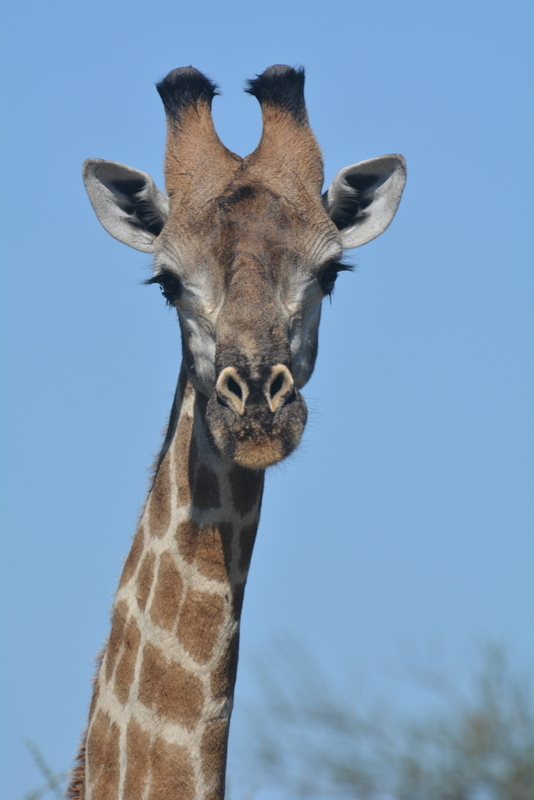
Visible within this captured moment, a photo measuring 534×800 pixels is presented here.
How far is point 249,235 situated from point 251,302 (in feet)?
1.57

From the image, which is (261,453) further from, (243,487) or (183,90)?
(183,90)

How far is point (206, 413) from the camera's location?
5.91 metres

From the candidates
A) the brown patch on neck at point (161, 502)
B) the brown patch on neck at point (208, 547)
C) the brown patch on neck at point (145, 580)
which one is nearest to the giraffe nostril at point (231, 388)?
the brown patch on neck at point (208, 547)

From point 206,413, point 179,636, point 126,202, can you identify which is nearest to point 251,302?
point 206,413

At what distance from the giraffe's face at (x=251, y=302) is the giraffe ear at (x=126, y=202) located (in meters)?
0.26

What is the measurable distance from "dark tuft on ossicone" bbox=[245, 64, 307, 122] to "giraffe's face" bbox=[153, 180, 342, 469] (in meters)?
0.68

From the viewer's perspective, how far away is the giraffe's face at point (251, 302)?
18.5ft

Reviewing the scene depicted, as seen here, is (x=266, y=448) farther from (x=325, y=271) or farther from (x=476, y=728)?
(x=476, y=728)

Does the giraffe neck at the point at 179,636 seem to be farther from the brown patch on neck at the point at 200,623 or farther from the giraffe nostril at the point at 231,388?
the giraffe nostril at the point at 231,388

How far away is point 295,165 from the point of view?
22.5ft

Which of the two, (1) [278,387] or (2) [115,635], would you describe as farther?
(2) [115,635]

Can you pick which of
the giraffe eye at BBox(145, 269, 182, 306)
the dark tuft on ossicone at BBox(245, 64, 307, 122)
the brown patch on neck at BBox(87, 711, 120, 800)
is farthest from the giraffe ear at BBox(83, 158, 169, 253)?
the brown patch on neck at BBox(87, 711, 120, 800)

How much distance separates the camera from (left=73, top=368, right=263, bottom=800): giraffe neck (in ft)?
19.3

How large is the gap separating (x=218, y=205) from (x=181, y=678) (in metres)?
2.31
